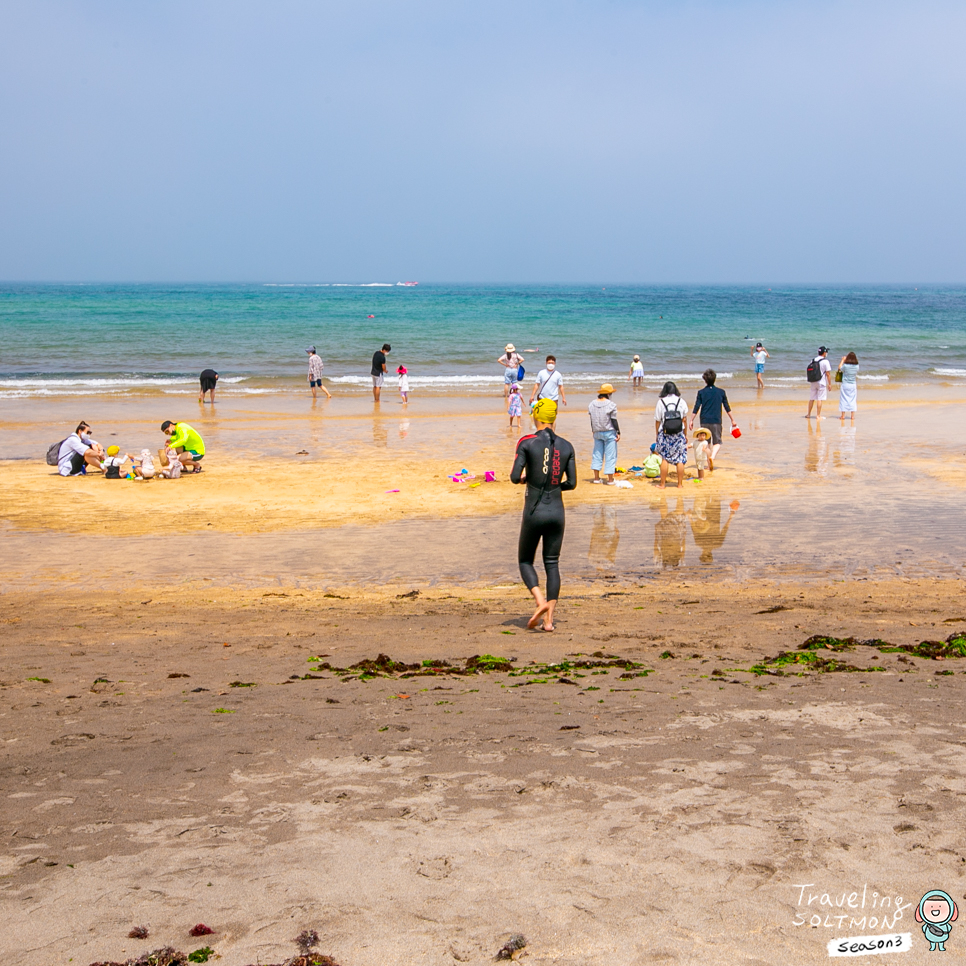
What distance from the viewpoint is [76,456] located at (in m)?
15.3

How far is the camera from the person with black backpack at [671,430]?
13789 millimetres

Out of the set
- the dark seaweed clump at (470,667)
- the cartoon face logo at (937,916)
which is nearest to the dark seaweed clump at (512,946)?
the cartoon face logo at (937,916)

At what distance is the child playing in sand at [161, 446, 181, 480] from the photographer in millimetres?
15031

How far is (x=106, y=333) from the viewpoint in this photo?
54.9 meters

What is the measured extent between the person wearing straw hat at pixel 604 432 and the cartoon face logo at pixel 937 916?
1065 centimetres

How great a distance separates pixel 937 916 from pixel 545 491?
15.8ft

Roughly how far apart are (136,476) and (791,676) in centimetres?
1197

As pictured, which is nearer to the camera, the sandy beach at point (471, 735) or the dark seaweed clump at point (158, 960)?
the dark seaweed clump at point (158, 960)

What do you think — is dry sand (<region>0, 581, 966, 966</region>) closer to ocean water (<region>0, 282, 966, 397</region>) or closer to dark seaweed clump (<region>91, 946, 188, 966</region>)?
dark seaweed clump (<region>91, 946, 188, 966</region>)

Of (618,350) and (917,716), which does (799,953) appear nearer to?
(917,716)

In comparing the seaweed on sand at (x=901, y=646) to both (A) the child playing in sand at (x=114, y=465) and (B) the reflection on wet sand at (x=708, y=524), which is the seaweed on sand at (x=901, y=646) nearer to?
(B) the reflection on wet sand at (x=708, y=524)

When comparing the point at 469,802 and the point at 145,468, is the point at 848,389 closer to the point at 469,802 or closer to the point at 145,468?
the point at 145,468

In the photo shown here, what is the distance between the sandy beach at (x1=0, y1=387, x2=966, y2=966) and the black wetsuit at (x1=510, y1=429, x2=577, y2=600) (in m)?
0.61

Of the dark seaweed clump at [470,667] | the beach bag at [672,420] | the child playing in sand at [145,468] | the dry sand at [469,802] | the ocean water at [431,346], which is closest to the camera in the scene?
the dry sand at [469,802]
